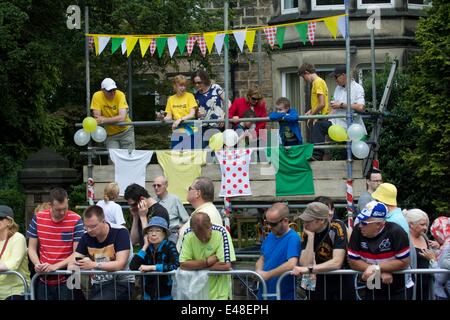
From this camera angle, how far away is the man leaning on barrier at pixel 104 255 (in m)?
13.1

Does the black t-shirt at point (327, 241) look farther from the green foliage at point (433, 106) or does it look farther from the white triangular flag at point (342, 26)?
the green foliage at point (433, 106)

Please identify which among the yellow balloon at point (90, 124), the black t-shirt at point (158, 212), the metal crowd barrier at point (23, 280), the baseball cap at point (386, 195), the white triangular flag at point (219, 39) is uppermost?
the white triangular flag at point (219, 39)

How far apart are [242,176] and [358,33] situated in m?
8.73

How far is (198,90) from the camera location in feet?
62.4

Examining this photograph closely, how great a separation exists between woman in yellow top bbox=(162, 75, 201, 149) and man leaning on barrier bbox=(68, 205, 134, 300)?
5416 mm

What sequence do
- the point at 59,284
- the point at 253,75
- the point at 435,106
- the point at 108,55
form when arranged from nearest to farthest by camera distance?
the point at 59,284, the point at 435,106, the point at 108,55, the point at 253,75

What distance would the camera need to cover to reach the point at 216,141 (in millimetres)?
18422

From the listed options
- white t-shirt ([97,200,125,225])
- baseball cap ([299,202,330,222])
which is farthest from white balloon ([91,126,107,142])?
baseball cap ([299,202,330,222])

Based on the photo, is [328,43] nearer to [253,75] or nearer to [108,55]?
[253,75]

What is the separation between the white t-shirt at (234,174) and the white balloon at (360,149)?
1.62 meters

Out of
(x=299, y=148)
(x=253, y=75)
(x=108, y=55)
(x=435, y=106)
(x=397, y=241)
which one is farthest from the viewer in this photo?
(x=253, y=75)

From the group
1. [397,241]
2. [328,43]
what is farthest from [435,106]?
[397,241]

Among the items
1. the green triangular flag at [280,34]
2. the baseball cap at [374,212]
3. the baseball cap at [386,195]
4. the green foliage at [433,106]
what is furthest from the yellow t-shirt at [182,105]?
the baseball cap at [374,212]

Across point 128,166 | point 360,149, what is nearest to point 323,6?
point 128,166
